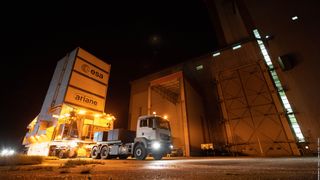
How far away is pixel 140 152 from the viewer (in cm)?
937

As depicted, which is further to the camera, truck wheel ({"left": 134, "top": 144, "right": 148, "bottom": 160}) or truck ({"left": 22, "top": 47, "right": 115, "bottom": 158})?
truck ({"left": 22, "top": 47, "right": 115, "bottom": 158})

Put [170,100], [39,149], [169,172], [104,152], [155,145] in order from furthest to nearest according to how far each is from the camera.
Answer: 1. [170,100]
2. [39,149]
3. [104,152]
4. [155,145]
5. [169,172]

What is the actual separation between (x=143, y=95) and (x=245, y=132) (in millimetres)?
13966

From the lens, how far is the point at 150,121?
32.0 feet

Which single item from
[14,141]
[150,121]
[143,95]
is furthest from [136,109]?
[14,141]

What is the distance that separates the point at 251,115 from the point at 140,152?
38.9 ft

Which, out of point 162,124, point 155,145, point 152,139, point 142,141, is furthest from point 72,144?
point 162,124

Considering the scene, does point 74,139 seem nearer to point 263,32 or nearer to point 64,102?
point 64,102

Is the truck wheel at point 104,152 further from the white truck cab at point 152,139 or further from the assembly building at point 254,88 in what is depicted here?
the assembly building at point 254,88

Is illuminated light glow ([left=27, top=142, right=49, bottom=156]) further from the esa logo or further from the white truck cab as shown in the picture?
the white truck cab

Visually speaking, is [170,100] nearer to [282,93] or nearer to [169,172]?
[282,93]

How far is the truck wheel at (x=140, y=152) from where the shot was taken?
9.19 meters

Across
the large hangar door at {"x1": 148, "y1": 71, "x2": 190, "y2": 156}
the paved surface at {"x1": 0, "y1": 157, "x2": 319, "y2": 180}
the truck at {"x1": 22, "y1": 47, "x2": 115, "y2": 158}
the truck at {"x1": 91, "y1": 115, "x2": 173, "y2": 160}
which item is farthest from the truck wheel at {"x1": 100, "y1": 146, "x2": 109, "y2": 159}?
the large hangar door at {"x1": 148, "y1": 71, "x2": 190, "y2": 156}

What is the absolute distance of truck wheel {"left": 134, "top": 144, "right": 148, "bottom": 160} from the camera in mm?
9188
